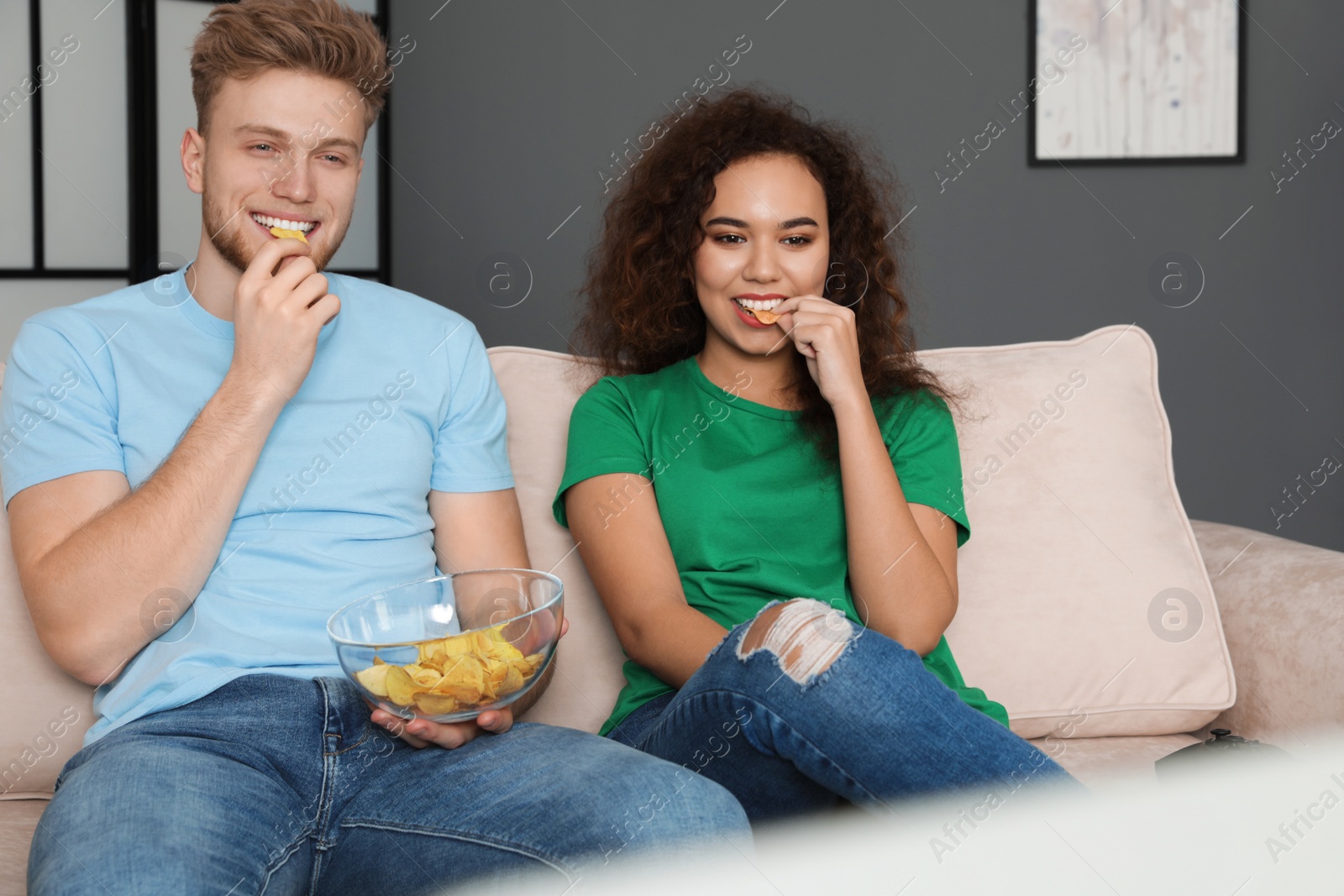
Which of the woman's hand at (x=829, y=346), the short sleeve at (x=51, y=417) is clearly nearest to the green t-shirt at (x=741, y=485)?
the woman's hand at (x=829, y=346)

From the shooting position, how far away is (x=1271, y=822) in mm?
716

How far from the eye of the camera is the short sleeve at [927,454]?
1466mm

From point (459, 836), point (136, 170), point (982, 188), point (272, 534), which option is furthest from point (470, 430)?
point (982, 188)

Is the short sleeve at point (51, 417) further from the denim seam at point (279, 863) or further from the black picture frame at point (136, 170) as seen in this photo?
the black picture frame at point (136, 170)

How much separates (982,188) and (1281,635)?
2269 millimetres

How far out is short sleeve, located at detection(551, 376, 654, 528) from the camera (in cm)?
146

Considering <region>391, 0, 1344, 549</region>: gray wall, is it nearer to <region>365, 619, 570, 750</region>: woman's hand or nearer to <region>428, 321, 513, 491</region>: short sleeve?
<region>428, 321, 513, 491</region>: short sleeve

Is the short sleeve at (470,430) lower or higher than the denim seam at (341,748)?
higher

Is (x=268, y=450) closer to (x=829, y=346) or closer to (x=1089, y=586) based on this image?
(x=829, y=346)

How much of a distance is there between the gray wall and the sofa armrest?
6.19 ft

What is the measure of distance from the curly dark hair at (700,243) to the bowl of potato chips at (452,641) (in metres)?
0.57

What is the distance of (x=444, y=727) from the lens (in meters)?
1.10

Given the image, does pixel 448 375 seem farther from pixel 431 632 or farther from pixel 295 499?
pixel 431 632

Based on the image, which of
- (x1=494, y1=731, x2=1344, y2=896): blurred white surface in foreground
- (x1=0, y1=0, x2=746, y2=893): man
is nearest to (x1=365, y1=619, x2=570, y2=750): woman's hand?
(x1=0, y1=0, x2=746, y2=893): man
